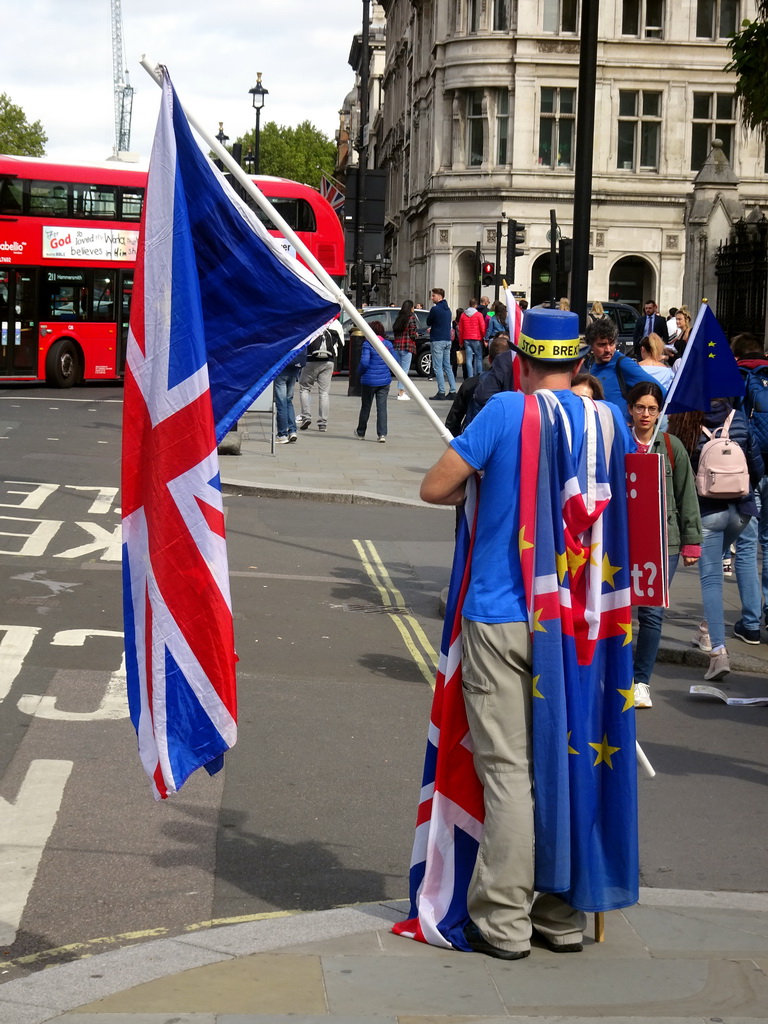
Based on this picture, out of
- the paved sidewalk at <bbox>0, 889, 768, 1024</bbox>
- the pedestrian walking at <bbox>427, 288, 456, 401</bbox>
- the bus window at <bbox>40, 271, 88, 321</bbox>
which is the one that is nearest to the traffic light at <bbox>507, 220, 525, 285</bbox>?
the pedestrian walking at <bbox>427, 288, 456, 401</bbox>

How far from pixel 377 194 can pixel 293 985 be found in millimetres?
26112

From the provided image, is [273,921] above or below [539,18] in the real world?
below

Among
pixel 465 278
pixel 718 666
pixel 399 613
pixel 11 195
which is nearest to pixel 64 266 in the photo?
pixel 11 195

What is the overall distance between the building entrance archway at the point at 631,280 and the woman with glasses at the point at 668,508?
135 ft

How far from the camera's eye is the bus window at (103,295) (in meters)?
28.1

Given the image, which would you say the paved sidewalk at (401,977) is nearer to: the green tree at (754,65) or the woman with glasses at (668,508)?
the woman with glasses at (668,508)

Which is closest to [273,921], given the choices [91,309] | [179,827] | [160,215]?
[179,827]

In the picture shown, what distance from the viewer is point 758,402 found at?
933 cm

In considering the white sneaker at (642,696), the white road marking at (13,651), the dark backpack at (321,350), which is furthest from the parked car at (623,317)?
the white sneaker at (642,696)

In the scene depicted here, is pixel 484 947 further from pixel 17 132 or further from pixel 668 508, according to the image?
pixel 17 132

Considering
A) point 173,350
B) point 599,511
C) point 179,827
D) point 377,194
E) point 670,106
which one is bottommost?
point 179,827

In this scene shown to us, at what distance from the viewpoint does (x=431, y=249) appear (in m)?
48.9

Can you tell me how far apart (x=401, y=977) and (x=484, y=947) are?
12.6 inches

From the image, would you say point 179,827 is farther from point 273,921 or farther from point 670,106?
point 670,106
